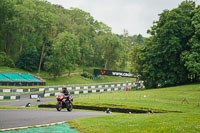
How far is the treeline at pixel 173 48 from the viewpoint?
57309mm

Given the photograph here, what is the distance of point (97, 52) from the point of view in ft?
369

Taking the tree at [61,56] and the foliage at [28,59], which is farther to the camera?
the foliage at [28,59]

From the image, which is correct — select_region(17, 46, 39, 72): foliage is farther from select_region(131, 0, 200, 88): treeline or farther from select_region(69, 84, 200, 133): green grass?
select_region(69, 84, 200, 133): green grass

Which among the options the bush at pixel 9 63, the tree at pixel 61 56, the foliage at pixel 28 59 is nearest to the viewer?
the bush at pixel 9 63

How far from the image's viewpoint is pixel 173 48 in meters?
58.4

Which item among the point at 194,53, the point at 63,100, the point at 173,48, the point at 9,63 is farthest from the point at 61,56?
the point at 63,100

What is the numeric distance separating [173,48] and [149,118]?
1699 inches

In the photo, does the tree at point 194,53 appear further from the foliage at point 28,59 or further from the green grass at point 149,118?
the foliage at point 28,59

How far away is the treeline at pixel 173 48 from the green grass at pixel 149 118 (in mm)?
7220

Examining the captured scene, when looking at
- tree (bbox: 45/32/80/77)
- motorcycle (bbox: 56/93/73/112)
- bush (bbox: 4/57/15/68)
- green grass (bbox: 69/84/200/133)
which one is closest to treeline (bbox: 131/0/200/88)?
green grass (bbox: 69/84/200/133)

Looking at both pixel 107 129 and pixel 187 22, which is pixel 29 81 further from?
pixel 107 129

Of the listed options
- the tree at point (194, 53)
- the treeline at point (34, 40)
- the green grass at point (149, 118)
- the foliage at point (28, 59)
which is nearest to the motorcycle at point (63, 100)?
the green grass at point (149, 118)

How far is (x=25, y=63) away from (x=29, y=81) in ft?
58.3

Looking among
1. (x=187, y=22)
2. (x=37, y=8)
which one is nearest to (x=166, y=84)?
(x=187, y=22)
